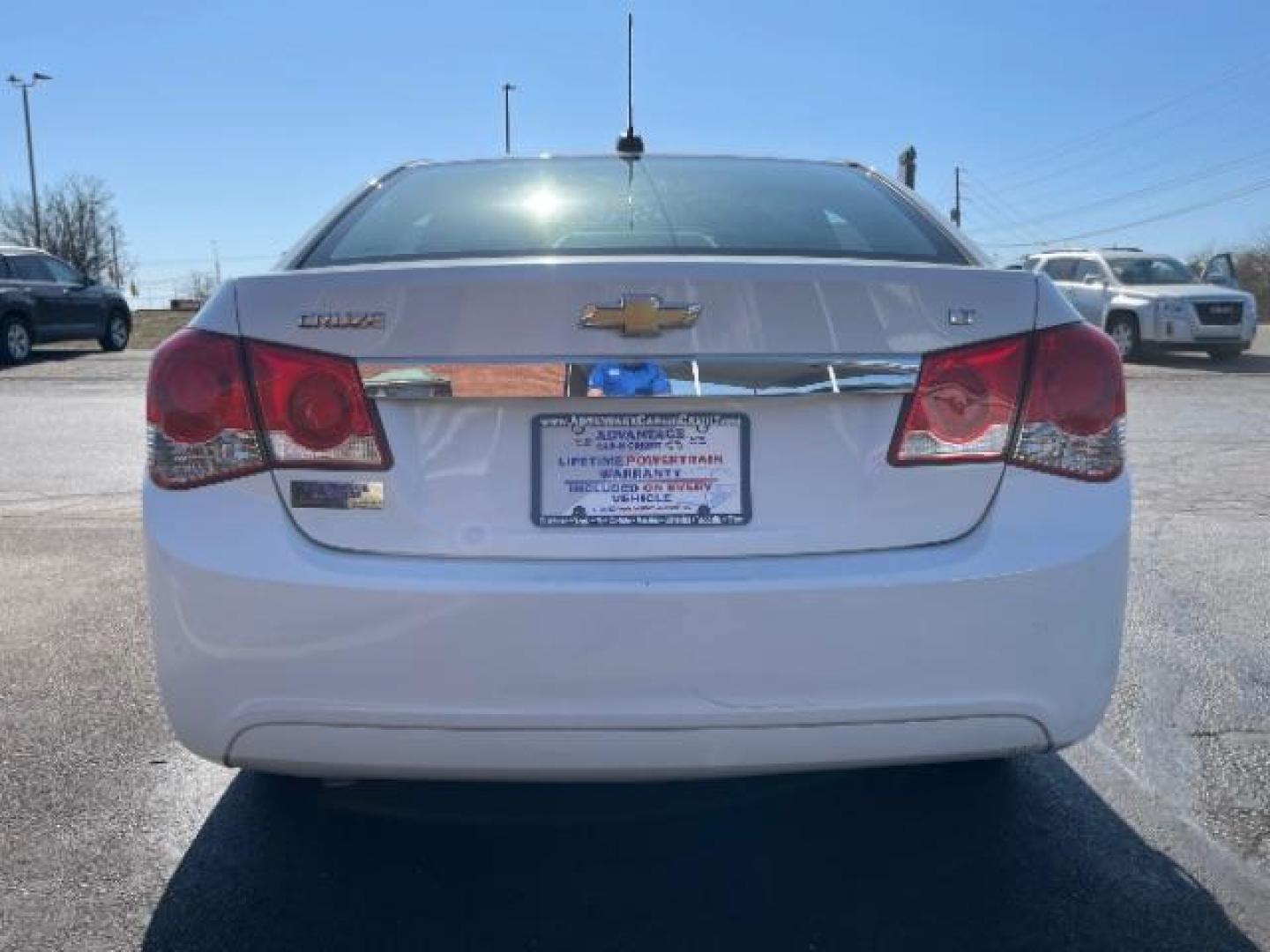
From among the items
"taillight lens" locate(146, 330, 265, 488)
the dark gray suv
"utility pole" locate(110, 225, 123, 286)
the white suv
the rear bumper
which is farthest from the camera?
"utility pole" locate(110, 225, 123, 286)

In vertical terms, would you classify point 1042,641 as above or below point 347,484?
below

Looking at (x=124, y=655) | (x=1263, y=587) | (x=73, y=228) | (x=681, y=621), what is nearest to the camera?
(x=681, y=621)

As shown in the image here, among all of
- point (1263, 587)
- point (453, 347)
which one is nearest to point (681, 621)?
point (453, 347)

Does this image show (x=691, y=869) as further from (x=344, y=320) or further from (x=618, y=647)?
(x=344, y=320)

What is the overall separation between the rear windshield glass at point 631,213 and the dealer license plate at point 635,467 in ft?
1.61

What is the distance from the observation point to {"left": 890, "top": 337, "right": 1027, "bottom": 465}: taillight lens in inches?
93.0

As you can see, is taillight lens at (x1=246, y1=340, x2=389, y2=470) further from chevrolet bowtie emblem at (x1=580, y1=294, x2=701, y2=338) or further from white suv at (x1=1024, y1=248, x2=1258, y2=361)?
white suv at (x1=1024, y1=248, x2=1258, y2=361)

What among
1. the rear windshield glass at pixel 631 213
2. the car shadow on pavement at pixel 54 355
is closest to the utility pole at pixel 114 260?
the car shadow on pavement at pixel 54 355

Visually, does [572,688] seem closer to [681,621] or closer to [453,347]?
[681,621]

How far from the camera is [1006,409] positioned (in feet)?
7.88

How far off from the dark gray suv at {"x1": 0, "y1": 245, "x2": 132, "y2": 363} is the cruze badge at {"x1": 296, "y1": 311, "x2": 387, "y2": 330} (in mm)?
18379

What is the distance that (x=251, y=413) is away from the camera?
2.38 metres

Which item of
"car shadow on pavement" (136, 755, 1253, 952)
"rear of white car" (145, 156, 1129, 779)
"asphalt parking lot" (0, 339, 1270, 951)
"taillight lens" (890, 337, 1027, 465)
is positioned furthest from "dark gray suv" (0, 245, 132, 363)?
"taillight lens" (890, 337, 1027, 465)

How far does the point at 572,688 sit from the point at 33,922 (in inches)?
52.3
